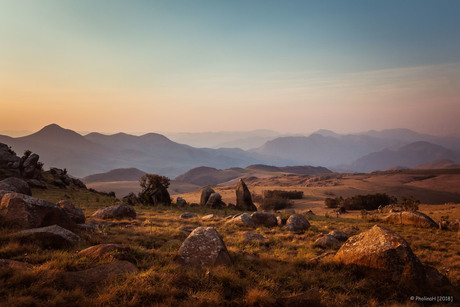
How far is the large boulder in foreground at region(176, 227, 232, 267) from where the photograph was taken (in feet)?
20.8

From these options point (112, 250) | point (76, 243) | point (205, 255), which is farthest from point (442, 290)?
point (76, 243)

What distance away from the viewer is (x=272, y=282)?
5672mm

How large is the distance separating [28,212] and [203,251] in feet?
21.3

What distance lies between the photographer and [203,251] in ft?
21.8

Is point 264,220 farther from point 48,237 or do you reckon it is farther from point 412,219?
point 48,237

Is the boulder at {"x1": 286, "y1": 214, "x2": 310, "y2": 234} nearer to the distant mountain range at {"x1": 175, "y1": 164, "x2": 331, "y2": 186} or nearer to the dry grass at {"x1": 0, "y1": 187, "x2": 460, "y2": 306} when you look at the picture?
the dry grass at {"x1": 0, "y1": 187, "x2": 460, "y2": 306}

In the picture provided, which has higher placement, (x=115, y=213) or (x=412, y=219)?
(x=115, y=213)

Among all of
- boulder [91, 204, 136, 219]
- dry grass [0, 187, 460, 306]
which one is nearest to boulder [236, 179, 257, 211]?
boulder [91, 204, 136, 219]

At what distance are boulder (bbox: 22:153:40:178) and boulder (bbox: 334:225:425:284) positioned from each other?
34759 millimetres

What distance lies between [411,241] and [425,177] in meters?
77.6

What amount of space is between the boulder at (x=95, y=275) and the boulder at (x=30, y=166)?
30563mm

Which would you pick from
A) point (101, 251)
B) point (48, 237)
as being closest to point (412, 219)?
point (101, 251)

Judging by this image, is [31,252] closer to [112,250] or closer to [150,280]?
[112,250]

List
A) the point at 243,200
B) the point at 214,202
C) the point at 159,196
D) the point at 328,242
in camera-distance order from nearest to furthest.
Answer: the point at 328,242
the point at 159,196
the point at 214,202
the point at 243,200
